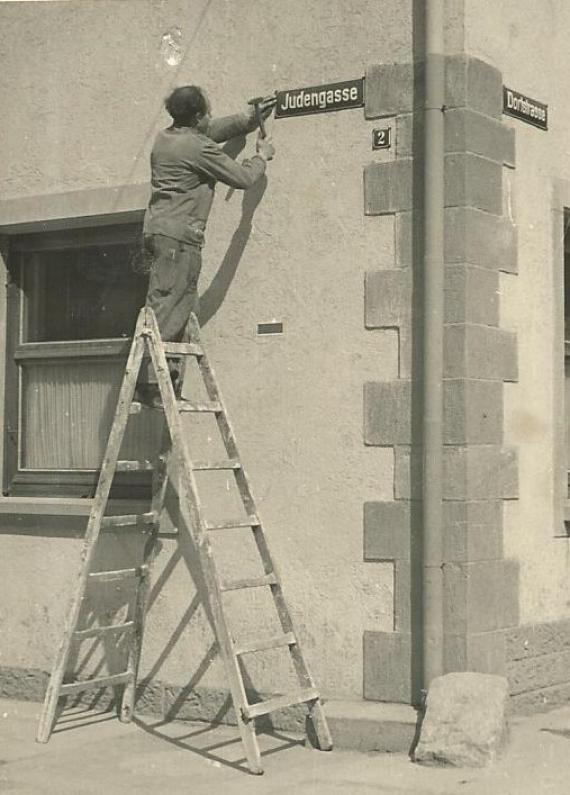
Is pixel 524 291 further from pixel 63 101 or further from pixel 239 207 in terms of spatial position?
pixel 63 101

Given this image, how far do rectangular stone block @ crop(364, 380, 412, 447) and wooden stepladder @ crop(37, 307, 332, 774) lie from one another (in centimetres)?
74

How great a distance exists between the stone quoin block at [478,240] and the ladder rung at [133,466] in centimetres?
197

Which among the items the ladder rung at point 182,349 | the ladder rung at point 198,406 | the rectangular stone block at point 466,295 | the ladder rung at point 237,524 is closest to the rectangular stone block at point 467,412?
the rectangular stone block at point 466,295

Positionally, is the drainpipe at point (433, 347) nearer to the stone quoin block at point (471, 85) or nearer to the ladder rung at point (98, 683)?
the stone quoin block at point (471, 85)

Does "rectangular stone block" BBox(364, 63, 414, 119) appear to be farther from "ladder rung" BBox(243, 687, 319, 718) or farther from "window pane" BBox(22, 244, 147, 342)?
"ladder rung" BBox(243, 687, 319, 718)

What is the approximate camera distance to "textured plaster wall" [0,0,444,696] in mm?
7648

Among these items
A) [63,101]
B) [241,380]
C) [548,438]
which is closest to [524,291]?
[548,438]

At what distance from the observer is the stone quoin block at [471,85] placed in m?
7.50

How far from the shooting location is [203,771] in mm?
6766

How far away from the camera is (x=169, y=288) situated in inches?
303

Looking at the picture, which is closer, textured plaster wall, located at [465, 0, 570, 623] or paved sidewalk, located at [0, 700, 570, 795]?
paved sidewalk, located at [0, 700, 570, 795]

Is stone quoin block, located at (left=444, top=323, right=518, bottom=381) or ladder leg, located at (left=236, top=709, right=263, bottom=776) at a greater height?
stone quoin block, located at (left=444, top=323, right=518, bottom=381)

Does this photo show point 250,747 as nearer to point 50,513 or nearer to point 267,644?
point 267,644

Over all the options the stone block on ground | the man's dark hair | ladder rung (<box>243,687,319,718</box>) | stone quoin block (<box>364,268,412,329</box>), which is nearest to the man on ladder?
the man's dark hair
